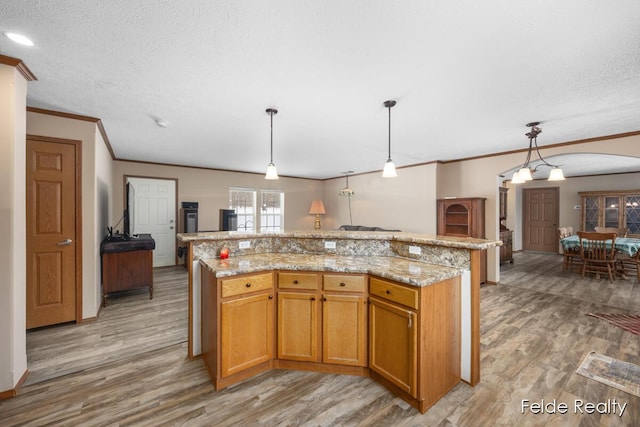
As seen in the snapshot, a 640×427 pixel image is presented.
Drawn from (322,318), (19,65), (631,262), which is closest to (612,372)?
(322,318)

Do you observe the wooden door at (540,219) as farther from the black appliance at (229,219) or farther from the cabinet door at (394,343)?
the cabinet door at (394,343)

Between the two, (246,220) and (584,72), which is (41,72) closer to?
(584,72)

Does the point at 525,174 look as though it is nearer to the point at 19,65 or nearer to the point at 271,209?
the point at 19,65

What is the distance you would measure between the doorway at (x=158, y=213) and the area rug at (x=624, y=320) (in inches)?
290

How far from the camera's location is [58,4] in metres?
1.44

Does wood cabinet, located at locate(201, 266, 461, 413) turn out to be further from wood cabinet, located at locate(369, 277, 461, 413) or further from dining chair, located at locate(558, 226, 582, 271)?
dining chair, located at locate(558, 226, 582, 271)

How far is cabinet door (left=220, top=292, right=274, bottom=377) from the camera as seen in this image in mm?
2055

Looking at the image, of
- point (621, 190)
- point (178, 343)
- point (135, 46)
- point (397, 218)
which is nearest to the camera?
point (135, 46)

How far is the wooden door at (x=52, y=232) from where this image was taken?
114 inches

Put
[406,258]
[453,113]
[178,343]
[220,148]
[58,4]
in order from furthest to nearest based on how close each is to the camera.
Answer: [220,148] < [453,113] < [178,343] < [406,258] < [58,4]

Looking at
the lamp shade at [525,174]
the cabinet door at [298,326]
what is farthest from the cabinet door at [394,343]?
the lamp shade at [525,174]

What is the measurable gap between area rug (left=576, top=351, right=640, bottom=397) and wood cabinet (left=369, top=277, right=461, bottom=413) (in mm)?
1160

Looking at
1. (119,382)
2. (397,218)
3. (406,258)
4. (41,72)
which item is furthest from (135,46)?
(397,218)

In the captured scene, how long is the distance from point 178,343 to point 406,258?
7.83 feet
